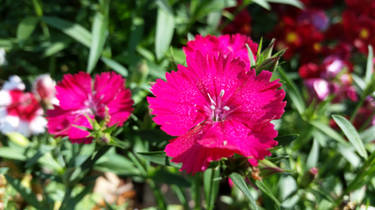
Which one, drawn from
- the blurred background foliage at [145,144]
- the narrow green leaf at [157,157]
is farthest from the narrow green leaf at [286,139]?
the narrow green leaf at [157,157]

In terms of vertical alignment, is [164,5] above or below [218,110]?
above

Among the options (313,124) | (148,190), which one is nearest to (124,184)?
(148,190)

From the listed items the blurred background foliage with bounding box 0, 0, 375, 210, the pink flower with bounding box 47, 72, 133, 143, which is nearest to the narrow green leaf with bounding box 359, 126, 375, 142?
the blurred background foliage with bounding box 0, 0, 375, 210

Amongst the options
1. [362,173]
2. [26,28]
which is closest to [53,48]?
[26,28]

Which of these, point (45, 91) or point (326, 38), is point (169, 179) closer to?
point (45, 91)

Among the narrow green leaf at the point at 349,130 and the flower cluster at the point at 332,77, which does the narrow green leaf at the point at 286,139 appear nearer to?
the narrow green leaf at the point at 349,130

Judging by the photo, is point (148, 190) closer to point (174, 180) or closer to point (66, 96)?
point (174, 180)

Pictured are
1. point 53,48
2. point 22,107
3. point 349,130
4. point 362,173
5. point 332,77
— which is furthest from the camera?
point 332,77
